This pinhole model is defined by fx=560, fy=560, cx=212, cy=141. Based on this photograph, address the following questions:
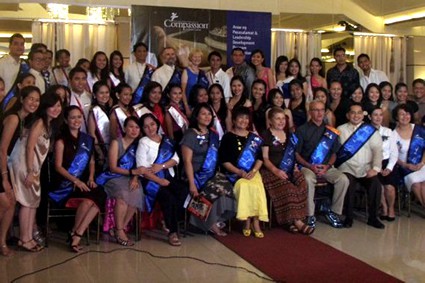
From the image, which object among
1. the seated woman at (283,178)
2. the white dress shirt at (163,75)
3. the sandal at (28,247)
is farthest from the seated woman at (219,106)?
the sandal at (28,247)

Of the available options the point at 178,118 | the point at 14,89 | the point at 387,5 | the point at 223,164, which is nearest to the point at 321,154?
the point at 223,164

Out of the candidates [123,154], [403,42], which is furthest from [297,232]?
[403,42]

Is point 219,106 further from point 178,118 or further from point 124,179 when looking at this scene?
point 124,179

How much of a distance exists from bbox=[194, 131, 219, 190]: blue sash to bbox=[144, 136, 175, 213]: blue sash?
280 millimetres

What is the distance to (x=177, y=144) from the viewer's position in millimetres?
5098

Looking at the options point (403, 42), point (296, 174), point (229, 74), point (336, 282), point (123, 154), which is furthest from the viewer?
point (403, 42)

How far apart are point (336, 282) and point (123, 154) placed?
1.92 meters

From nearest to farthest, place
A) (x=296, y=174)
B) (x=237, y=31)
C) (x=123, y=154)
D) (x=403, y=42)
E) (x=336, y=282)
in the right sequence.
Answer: (x=336, y=282)
(x=123, y=154)
(x=296, y=174)
(x=237, y=31)
(x=403, y=42)

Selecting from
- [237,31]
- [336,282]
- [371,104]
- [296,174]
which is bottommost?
[336,282]

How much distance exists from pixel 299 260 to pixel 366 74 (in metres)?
3.34

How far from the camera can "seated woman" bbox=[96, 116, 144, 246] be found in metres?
4.29

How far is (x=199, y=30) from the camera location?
6.73 m

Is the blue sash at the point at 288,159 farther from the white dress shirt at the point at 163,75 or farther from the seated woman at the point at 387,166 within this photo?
the white dress shirt at the point at 163,75

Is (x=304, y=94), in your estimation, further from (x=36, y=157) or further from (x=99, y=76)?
(x=36, y=157)
